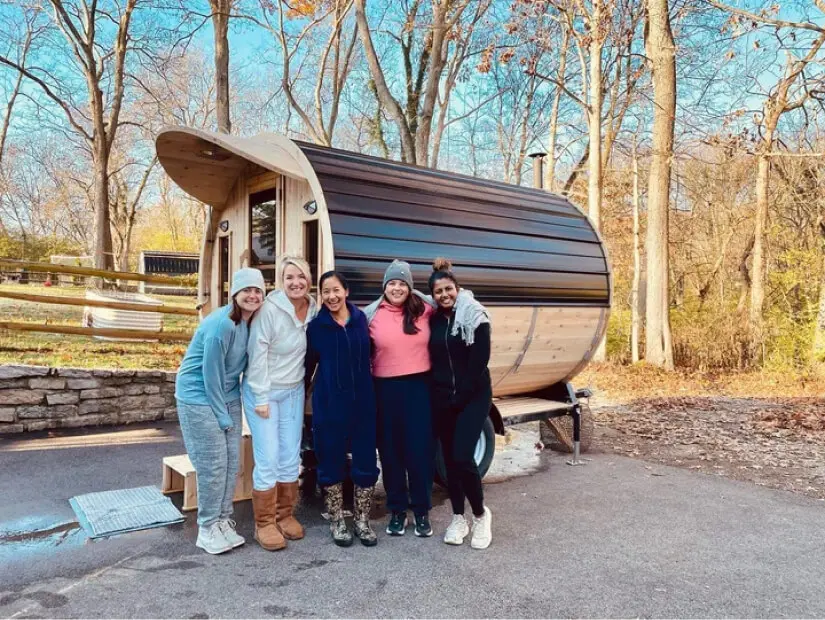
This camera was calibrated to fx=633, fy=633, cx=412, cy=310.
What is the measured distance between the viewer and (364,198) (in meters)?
5.06

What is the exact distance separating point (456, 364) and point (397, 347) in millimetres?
400

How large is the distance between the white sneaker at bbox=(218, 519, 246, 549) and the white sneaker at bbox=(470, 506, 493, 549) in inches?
59.2

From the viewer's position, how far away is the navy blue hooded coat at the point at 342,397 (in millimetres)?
4039

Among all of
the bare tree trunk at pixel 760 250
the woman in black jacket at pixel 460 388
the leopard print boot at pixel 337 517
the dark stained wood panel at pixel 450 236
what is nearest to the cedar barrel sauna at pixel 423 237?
the dark stained wood panel at pixel 450 236

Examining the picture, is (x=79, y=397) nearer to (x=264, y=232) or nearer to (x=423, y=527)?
(x=264, y=232)

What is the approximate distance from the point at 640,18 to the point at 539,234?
11.8m

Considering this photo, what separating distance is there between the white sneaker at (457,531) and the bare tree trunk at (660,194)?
9.57m

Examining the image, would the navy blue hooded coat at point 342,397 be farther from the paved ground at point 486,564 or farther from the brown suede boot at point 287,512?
the paved ground at point 486,564

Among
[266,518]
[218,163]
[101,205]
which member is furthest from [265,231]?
[101,205]

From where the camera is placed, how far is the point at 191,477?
482 centimetres

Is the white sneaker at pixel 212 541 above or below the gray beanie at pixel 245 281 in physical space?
below

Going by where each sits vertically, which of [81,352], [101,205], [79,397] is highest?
[101,205]

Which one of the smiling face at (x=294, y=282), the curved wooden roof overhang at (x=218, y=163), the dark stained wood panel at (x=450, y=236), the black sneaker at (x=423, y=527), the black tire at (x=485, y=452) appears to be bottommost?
the black sneaker at (x=423, y=527)

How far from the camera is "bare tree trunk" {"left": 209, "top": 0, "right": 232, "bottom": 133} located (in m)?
12.6
